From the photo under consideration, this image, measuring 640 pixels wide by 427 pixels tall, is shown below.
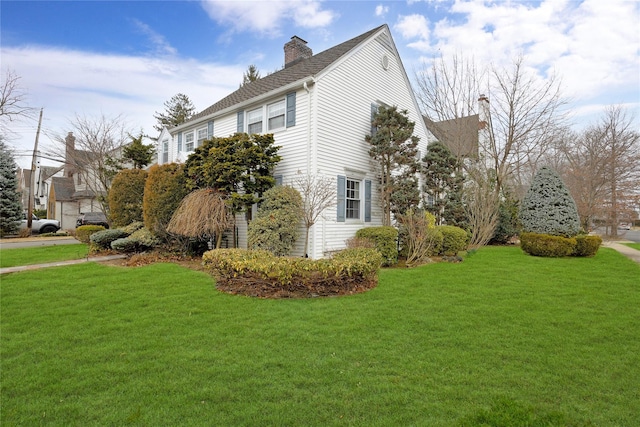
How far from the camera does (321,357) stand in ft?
11.7

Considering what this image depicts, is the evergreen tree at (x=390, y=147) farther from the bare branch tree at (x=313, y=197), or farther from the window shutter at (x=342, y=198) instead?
the bare branch tree at (x=313, y=197)

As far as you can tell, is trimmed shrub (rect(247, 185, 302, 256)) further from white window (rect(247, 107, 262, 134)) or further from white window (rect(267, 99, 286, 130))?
white window (rect(247, 107, 262, 134))

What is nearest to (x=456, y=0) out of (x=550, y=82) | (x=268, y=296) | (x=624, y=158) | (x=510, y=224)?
(x=550, y=82)

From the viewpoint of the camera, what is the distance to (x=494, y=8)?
1083 cm

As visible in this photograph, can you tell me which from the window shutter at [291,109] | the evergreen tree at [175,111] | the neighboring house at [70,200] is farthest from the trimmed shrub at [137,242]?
the evergreen tree at [175,111]

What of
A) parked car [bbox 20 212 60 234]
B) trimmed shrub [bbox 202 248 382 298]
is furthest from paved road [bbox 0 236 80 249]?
trimmed shrub [bbox 202 248 382 298]

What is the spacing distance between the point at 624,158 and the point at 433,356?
2435cm

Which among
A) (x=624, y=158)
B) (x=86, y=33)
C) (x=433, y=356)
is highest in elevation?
(x=86, y=33)

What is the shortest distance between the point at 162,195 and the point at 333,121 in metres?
6.00

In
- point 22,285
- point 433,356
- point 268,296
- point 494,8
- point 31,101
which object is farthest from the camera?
point 31,101

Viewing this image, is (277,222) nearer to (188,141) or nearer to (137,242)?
(137,242)

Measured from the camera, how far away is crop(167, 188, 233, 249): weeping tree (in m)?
9.40

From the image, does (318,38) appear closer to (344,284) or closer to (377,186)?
(377,186)

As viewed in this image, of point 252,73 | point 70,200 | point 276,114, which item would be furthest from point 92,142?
point 252,73
